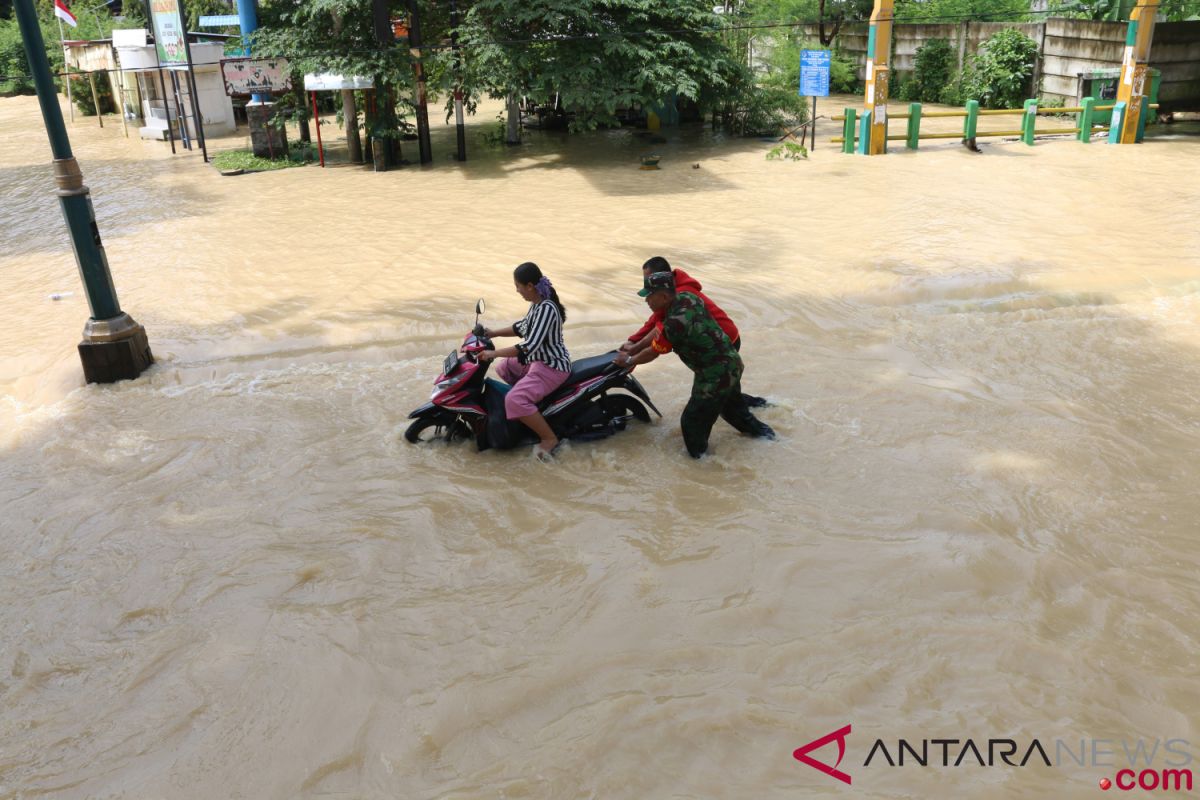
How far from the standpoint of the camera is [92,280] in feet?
24.7

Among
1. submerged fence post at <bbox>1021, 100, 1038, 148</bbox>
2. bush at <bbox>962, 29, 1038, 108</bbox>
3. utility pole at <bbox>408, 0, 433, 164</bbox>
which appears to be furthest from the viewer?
bush at <bbox>962, 29, 1038, 108</bbox>

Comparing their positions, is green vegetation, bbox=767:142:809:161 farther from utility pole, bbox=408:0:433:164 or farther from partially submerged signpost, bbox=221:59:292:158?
partially submerged signpost, bbox=221:59:292:158

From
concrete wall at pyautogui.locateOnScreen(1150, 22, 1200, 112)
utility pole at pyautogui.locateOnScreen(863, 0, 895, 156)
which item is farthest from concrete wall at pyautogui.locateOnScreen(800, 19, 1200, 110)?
utility pole at pyautogui.locateOnScreen(863, 0, 895, 156)

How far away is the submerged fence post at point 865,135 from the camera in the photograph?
56.7ft

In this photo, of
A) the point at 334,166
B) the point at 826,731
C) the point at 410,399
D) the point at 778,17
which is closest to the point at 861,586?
the point at 826,731

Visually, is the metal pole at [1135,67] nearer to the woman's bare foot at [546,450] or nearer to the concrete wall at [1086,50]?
the concrete wall at [1086,50]

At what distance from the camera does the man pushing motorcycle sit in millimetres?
5609

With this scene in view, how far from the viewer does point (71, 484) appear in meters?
6.07

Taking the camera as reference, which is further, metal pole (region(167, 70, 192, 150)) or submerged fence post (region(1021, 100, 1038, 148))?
metal pole (region(167, 70, 192, 150))

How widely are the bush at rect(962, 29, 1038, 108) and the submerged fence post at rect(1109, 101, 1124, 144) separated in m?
4.99

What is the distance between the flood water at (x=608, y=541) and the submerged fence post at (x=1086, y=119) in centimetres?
779

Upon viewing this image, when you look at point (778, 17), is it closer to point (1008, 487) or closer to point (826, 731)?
point (1008, 487)

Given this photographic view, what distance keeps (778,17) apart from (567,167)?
1427cm

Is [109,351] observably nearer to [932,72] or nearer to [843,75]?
[843,75]
